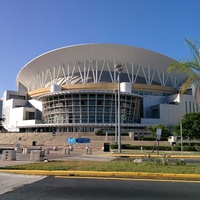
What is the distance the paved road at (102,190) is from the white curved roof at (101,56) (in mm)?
→ 74154

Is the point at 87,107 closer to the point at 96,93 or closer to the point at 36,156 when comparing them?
the point at 96,93

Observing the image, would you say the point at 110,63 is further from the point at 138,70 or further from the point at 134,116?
the point at 134,116

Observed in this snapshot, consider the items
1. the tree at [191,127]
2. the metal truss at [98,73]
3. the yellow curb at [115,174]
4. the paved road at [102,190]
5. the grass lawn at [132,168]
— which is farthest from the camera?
the metal truss at [98,73]

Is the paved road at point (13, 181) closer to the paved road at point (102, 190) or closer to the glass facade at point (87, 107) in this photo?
the paved road at point (102, 190)

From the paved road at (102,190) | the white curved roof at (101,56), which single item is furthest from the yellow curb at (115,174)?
the white curved roof at (101,56)

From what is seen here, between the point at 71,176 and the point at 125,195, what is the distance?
3.80 meters

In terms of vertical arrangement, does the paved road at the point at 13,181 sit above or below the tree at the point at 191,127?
below

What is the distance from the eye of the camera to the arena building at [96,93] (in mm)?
72562

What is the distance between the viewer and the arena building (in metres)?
72.6

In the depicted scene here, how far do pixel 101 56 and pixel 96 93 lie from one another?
17.3 m

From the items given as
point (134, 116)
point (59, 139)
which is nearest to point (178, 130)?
point (59, 139)

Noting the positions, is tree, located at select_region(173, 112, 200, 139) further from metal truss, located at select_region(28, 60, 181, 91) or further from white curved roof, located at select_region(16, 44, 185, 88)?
white curved roof, located at select_region(16, 44, 185, 88)

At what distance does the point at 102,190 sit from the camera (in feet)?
25.2

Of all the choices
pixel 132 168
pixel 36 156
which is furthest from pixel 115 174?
pixel 36 156
